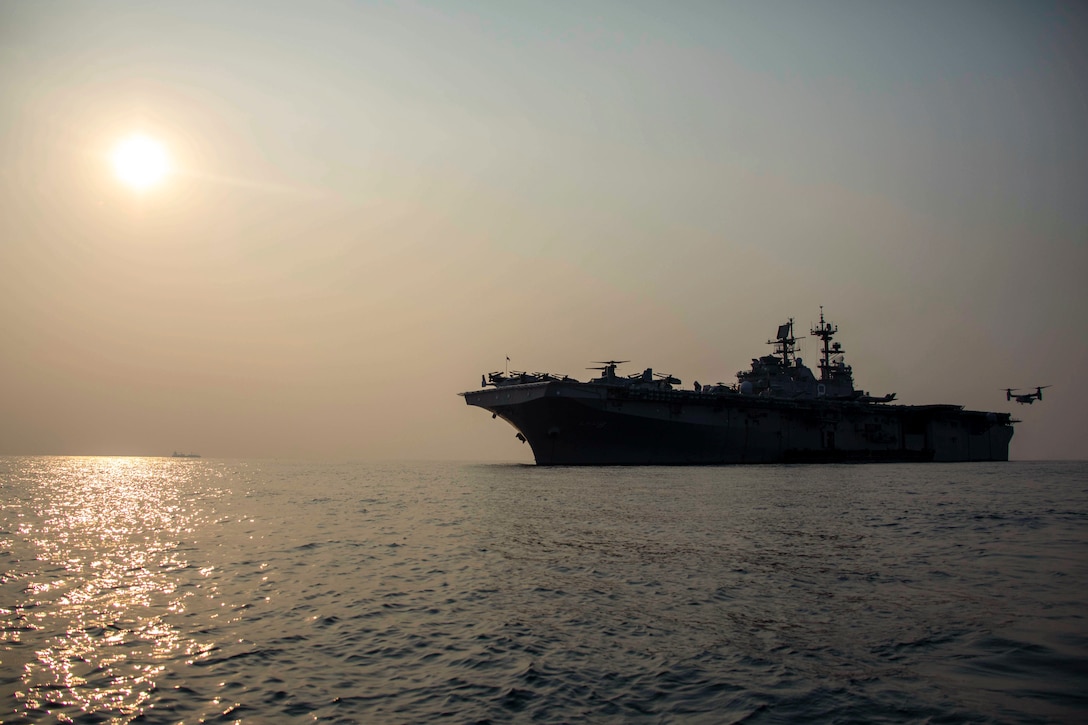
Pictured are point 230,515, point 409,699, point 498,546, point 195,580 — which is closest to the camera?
point 409,699

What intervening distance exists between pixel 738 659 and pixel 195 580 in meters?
9.33

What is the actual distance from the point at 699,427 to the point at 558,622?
40.8 meters

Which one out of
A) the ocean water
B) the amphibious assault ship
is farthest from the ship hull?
the ocean water

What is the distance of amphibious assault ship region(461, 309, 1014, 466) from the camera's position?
152 ft

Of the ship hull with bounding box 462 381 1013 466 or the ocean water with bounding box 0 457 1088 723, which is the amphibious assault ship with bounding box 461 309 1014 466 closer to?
the ship hull with bounding box 462 381 1013 466

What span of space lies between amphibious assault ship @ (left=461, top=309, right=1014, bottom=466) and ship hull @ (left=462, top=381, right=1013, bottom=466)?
7 cm

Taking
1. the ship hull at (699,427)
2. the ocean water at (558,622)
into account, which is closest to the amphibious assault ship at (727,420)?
the ship hull at (699,427)

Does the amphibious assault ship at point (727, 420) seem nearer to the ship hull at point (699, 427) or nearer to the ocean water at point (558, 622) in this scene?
the ship hull at point (699, 427)

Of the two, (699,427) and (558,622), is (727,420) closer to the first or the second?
(699,427)

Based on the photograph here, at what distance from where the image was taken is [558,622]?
963 cm

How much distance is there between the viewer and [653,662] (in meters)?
7.88

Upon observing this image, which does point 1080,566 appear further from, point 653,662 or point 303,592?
point 303,592

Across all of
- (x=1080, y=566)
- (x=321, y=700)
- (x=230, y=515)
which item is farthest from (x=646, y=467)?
(x=321, y=700)

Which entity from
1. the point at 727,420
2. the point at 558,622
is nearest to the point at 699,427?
the point at 727,420
